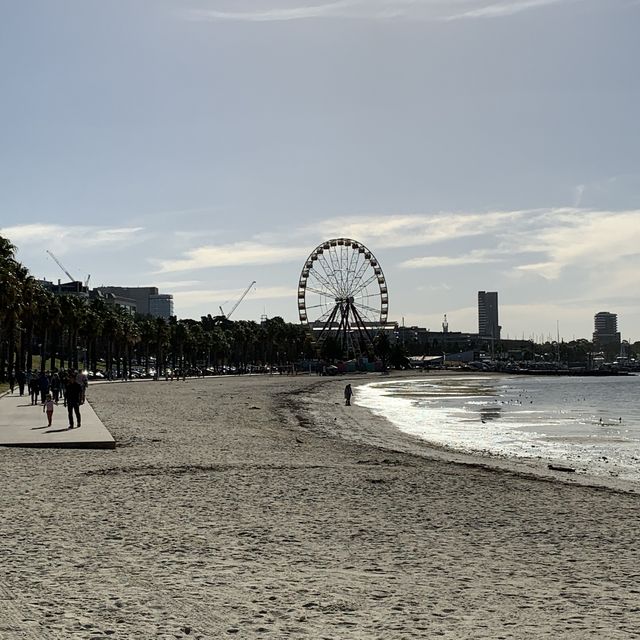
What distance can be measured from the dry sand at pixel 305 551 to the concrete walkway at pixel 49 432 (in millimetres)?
1969

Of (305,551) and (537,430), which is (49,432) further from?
(537,430)

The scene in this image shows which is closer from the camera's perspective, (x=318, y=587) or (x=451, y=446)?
(x=318, y=587)

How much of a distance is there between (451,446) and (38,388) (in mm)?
20656

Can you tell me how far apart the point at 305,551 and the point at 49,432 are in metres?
16.3

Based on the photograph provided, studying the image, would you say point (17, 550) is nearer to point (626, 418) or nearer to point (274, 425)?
point (274, 425)

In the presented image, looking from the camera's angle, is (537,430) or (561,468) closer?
(561,468)

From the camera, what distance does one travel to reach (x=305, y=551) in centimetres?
1038

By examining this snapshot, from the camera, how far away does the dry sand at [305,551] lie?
7512mm

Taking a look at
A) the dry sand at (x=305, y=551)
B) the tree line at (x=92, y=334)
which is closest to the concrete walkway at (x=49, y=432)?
the dry sand at (x=305, y=551)

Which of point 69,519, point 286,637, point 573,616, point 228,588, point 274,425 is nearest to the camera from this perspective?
point 286,637

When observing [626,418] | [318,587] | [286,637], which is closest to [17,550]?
[318,587]

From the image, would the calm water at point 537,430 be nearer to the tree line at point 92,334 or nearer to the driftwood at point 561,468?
the driftwood at point 561,468

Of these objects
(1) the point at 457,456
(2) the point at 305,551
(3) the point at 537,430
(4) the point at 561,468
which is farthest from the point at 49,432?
(3) the point at 537,430

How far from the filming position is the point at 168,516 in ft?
41.2
